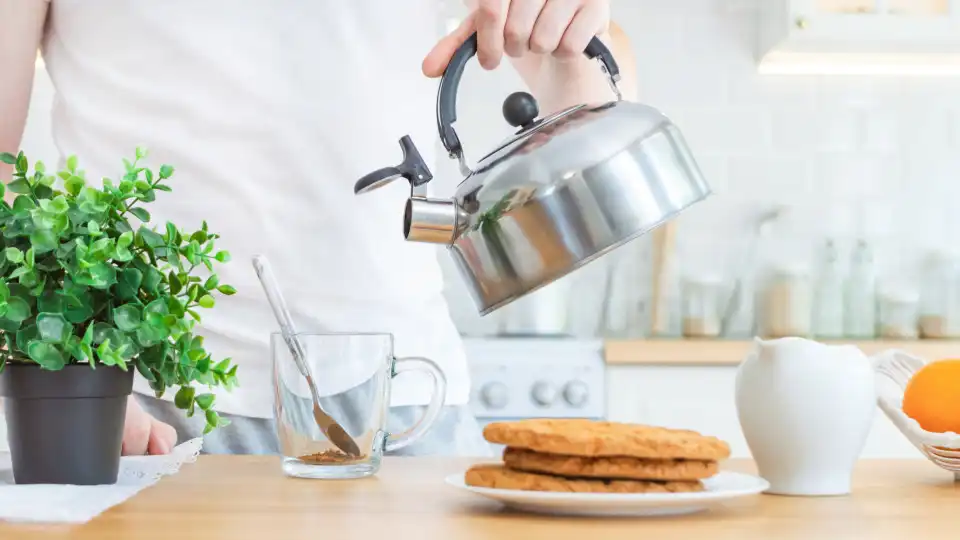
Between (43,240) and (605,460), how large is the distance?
0.39 meters

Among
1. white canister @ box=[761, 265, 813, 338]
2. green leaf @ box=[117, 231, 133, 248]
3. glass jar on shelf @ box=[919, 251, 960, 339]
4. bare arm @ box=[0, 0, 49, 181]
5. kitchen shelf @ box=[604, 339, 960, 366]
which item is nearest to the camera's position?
green leaf @ box=[117, 231, 133, 248]

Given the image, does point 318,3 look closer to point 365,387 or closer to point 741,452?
point 365,387

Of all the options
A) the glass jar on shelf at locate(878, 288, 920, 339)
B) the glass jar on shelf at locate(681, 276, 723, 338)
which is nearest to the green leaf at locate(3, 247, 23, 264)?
the glass jar on shelf at locate(681, 276, 723, 338)

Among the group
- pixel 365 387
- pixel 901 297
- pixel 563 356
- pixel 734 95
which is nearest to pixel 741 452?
pixel 563 356

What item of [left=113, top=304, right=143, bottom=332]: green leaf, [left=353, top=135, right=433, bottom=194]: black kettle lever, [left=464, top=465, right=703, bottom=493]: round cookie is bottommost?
[left=464, top=465, right=703, bottom=493]: round cookie

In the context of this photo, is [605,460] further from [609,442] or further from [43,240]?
[43,240]

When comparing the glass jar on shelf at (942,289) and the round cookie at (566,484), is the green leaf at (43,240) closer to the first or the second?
the round cookie at (566,484)

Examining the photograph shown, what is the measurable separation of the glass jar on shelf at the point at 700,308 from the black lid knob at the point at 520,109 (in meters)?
2.07

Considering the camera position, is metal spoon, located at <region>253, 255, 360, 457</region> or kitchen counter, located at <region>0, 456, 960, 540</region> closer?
kitchen counter, located at <region>0, 456, 960, 540</region>

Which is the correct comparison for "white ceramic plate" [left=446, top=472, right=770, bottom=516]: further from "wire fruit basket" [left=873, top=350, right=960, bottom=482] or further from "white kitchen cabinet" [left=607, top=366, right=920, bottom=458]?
"white kitchen cabinet" [left=607, top=366, right=920, bottom=458]

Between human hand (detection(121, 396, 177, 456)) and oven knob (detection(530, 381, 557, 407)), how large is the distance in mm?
1464

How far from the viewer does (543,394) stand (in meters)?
2.45

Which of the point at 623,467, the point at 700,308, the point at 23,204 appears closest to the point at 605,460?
the point at 623,467

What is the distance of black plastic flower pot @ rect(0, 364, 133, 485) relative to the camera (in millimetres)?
777
